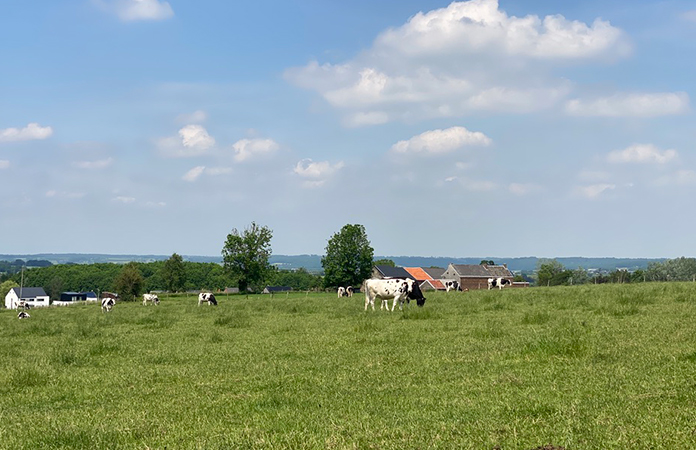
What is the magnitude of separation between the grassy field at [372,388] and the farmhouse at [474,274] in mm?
109616

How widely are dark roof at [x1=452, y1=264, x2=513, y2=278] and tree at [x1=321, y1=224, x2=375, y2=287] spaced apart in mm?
25451

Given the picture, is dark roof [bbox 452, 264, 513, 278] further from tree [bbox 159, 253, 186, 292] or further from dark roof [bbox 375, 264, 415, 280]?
tree [bbox 159, 253, 186, 292]

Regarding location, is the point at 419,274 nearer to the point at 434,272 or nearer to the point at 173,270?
the point at 434,272

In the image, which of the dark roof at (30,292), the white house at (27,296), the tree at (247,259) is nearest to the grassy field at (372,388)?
the tree at (247,259)

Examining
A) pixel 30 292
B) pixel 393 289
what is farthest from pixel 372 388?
pixel 30 292

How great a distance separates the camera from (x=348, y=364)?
1272cm

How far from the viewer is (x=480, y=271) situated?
427 feet

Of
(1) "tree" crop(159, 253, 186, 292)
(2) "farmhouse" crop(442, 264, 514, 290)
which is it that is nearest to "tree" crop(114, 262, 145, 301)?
(1) "tree" crop(159, 253, 186, 292)

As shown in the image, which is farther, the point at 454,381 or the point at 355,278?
the point at 355,278

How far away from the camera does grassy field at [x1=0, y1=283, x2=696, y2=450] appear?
7.20 m

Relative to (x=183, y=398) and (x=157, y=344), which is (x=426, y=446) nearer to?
(x=183, y=398)

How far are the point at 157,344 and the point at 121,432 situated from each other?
10.5 metres

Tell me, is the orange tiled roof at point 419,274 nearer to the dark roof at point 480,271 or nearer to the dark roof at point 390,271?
the dark roof at point 390,271

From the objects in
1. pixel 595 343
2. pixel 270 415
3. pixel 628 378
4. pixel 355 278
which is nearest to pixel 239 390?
pixel 270 415
